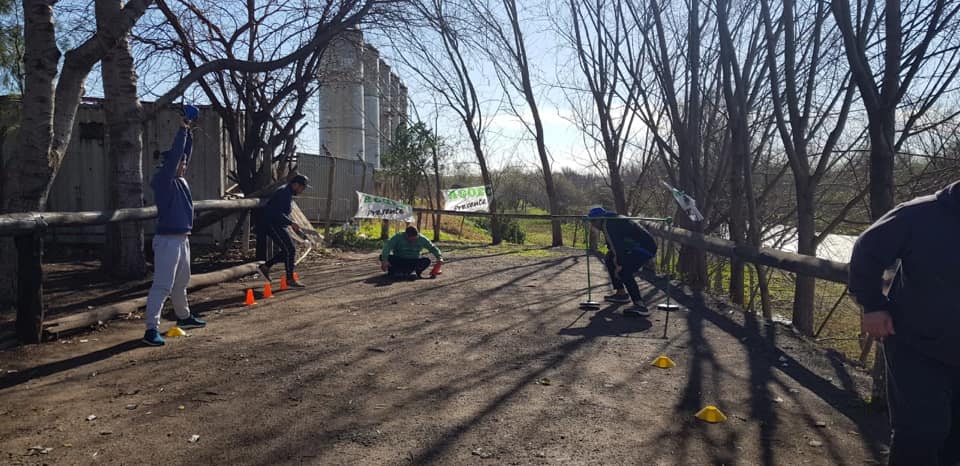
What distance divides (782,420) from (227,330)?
5.23m

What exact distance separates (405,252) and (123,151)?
176 inches

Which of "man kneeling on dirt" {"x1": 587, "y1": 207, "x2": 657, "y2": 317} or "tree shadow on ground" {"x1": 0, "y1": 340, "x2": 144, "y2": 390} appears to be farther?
"man kneeling on dirt" {"x1": 587, "y1": 207, "x2": 657, "y2": 317}

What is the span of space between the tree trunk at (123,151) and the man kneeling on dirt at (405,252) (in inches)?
148

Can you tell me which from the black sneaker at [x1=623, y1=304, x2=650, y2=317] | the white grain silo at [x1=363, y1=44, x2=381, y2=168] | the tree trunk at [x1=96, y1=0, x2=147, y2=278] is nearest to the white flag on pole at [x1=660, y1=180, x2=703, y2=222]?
the black sneaker at [x1=623, y1=304, x2=650, y2=317]

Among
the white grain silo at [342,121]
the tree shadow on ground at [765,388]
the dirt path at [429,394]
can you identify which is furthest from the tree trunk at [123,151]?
the white grain silo at [342,121]

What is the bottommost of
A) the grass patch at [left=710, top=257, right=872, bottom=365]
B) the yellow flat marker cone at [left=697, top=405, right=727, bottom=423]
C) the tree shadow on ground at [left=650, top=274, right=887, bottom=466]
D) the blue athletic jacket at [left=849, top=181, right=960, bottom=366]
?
the grass patch at [left=710, top=257, right=872, bottom=365]

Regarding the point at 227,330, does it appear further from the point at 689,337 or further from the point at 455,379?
the point at 689,337

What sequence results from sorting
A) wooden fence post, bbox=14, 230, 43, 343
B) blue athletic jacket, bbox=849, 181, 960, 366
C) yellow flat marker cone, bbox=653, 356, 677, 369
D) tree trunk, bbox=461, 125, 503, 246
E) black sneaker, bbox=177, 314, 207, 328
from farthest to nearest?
tree trunk, bbox=461, 125, 503, 246, black sneaker, bbox=177, 314, 207, 328, yellow flat marker cone, bbox=653, 356, 677, 369, wooden fence post, bbox=14, 230, 43, 343, blue athletic jacket, bbox=849, 181, 960, 366

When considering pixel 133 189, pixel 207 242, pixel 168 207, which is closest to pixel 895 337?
pixel 168 207

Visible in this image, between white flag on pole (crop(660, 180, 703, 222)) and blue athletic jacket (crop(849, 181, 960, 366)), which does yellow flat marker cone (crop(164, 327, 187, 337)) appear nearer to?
white flag on pole (crop(660, 180, 703, 222))

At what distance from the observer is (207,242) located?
13688mm

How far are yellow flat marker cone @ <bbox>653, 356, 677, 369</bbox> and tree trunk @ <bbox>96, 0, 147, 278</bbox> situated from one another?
23.0ft

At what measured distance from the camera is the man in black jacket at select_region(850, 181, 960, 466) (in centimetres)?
314

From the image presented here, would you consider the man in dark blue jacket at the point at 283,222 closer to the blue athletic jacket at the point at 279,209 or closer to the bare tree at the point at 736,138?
the blue athletic jacket at the point at 279,209
